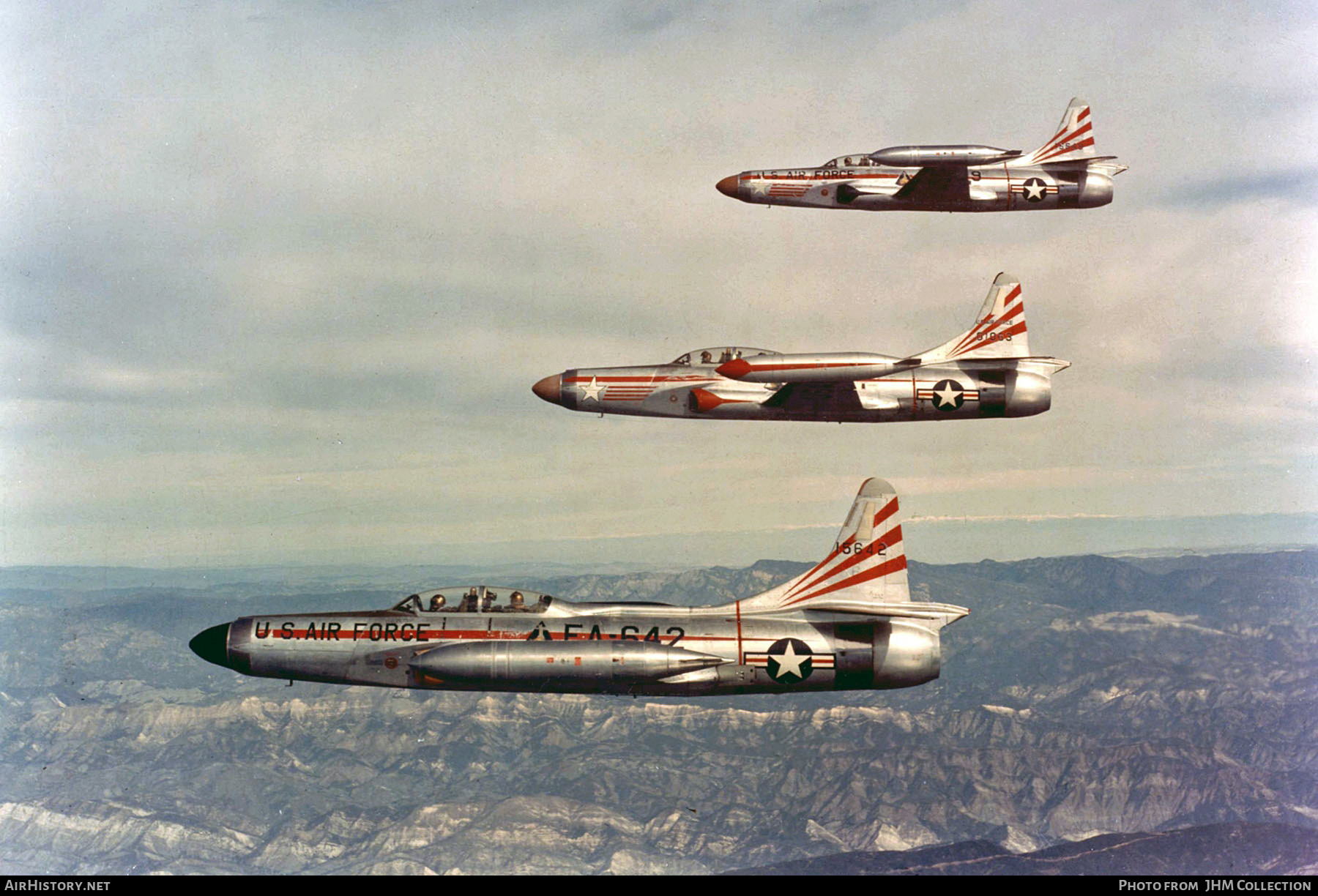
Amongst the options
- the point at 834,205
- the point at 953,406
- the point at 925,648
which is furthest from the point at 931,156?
the point at 925,648

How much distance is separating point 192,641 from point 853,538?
21.8 metres

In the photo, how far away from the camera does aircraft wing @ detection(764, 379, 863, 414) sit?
1719 inches

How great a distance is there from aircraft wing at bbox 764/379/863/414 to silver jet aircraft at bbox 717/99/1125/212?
32.2 ft

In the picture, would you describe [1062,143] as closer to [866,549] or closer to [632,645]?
[866,549]

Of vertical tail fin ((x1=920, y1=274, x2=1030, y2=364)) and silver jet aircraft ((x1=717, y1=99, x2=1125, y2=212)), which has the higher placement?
silver jet aircraft ((x1=717, y1=99, x2=1125, y2=212))

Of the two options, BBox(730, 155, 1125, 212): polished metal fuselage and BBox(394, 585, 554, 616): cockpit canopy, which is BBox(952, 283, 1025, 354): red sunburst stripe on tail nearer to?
BBox(730, 155, 1125, 212): polished metal fuselage

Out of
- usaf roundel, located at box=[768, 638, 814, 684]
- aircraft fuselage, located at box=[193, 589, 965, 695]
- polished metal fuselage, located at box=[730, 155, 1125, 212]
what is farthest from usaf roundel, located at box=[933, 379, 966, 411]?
usaf roundel, located at box=[768, 638, 814, 684]

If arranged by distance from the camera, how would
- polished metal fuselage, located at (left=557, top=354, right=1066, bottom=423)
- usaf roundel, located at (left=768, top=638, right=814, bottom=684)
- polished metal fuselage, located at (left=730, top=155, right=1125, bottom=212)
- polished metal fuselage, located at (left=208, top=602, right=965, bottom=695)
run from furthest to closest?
polished metal fuselage, located at (left=730, top=155, right=1125, bottom=212)
polished metal fuselage, located at (left=557, top=354, right=1066, bottom=423)
usaf roundel, located at (left=768, top=638, right=814, bottom=684)
polished metal fuselage, located at (left=208, top=602, right=965, bottom=695)

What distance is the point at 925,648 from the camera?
120ft

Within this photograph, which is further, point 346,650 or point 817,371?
point 817,371
